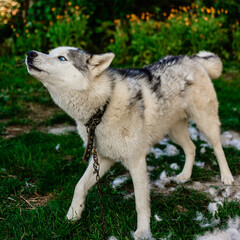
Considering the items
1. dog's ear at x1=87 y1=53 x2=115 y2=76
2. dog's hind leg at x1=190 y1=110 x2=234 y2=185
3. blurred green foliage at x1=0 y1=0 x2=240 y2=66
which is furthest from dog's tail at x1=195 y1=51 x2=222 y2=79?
blurred green foliage at x1=0 y1=0 x2=240 y2=66

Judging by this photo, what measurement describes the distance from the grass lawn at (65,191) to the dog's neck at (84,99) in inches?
17.5

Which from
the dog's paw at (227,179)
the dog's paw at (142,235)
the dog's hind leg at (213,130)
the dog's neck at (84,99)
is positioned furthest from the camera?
the dog's hind leg at (213,130)

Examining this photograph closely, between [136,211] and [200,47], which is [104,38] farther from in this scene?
[136,211]

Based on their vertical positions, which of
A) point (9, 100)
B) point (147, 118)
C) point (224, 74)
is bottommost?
point (224, 74)

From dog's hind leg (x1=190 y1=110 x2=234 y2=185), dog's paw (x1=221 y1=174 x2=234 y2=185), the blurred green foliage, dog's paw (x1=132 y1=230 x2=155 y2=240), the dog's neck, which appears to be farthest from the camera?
the blurred green foliage

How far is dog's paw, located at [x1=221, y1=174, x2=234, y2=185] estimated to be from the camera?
135 inches

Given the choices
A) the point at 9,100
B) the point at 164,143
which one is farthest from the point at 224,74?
the point at 9,100

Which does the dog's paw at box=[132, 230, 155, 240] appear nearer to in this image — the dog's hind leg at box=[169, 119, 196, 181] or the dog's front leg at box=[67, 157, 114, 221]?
the dog's front leg at box=[67, 157, 114, 221]

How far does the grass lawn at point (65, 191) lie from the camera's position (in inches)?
100.0

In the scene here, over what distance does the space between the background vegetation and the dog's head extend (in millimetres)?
654

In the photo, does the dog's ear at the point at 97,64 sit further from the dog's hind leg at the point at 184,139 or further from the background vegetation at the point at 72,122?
the dog's hind leg at the point at 184,139

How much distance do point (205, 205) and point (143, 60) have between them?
513 centimetres

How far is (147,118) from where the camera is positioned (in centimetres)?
290

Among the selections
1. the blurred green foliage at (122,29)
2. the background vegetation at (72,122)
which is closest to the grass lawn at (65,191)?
the background vegetation at (72,122)
